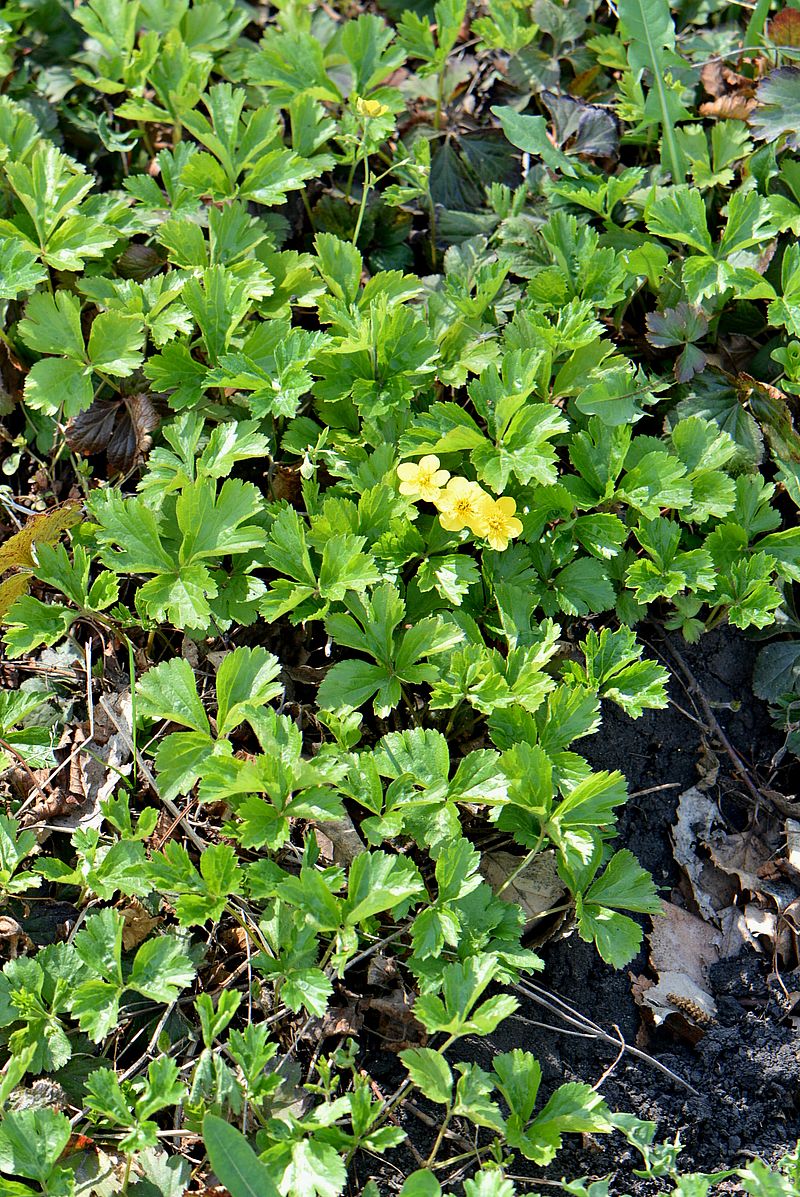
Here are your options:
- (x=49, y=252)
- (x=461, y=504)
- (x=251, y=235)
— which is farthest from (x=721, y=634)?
(x=49, y=252)

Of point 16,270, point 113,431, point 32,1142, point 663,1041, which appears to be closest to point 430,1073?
point 663,1041

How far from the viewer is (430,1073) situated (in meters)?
1.88

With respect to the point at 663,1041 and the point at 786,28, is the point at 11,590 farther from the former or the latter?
the point at 786,28

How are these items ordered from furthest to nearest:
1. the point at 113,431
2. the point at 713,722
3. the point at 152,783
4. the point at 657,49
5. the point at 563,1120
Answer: the point at 657,49 < the point at 113,431 < the point at 713,722 < the point at 152,783 < the point at 563,1120

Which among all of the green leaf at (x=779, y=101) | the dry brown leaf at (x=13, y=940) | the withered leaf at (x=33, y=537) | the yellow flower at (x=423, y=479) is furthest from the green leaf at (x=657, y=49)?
the dry brown leaf at (x=13, y=940)

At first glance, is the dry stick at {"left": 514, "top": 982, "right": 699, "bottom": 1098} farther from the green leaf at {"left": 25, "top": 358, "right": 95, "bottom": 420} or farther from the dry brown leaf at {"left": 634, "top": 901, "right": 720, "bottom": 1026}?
the green leaf at {"left": 25, "top": 358, "right": 95, "bottom": 420}

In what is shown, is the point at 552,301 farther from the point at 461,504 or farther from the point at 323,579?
the point at 323,579

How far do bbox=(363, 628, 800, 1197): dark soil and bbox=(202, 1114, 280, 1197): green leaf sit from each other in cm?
32

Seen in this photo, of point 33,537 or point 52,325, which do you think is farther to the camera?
point 52,325

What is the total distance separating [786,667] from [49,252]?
216 centimetres

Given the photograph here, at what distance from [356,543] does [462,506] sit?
261mm

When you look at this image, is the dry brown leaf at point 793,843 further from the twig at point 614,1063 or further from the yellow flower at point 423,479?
the yellow flower at point 423,479

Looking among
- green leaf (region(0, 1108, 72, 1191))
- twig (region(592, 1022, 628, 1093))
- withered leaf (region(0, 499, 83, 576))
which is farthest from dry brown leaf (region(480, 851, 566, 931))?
withered leaf (region(0, 499, 83, 576))

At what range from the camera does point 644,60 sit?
301 cm
